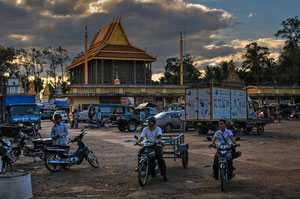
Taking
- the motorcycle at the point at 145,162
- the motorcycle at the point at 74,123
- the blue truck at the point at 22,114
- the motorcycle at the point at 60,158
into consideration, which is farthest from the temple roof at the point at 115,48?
the motorcycle at the point at 145,162

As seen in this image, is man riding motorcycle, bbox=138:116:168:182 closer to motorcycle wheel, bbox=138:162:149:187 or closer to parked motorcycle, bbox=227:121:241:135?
motorcycle wheel, bbox=138:162:149:187

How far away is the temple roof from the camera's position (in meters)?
55.2

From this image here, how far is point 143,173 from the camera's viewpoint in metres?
7.59

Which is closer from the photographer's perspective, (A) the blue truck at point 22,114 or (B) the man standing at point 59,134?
(B) the man standing at point 59,134

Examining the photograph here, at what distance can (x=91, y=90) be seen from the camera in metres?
46.6

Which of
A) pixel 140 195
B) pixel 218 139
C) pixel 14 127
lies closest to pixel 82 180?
pixel 140 195

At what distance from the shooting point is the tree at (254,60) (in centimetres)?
7456

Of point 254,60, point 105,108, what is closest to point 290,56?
point 254,60

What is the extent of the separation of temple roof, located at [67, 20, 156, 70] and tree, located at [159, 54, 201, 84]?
17863 millimetres

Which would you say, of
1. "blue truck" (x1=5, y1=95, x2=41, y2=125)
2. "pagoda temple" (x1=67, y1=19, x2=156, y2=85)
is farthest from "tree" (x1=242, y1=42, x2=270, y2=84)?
"blue truck" (x1=5, y1=95, x2=41, y2=125)

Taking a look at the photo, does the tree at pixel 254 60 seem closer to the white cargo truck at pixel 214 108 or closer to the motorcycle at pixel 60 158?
the white cargo truck at pixel 214 108

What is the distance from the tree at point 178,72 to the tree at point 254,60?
1068 centimetres

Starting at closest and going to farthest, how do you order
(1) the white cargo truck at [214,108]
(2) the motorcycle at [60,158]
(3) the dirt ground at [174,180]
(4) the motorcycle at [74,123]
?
(3) the dirt ground at [174,180] < (2) the motorcycle at [60,158] < (1) the white cargo truck at [214,108] < (4) the motorcycle at [74,123]

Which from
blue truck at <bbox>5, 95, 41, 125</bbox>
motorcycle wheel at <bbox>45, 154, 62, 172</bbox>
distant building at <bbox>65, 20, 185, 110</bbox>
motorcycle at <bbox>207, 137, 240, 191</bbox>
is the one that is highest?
distant building at <bbox>65, 20, 185, 110</bbox>
